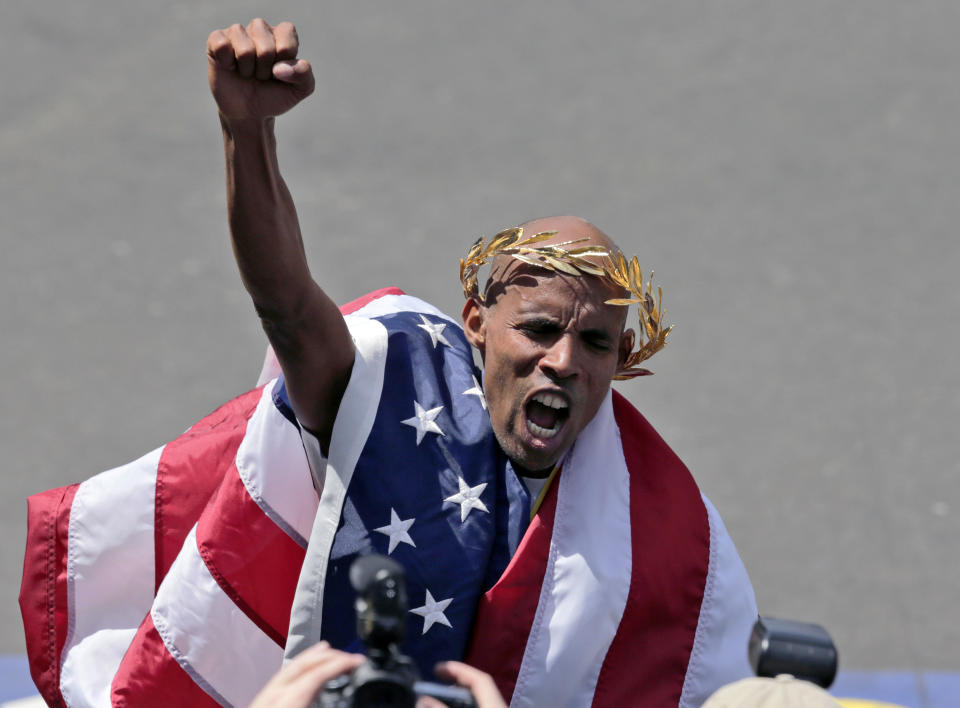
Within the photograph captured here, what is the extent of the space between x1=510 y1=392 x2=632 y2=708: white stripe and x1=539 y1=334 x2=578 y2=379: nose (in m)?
0.19

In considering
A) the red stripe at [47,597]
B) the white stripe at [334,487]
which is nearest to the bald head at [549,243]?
the white stripe at [334,487]

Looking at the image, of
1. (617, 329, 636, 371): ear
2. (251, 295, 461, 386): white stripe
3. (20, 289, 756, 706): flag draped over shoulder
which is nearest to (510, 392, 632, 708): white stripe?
(20, 289, 756, 706): flag draped over shoulder

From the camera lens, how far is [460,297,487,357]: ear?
3.04 metres

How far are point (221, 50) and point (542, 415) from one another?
1016mm

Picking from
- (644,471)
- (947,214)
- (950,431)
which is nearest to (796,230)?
(947,214)

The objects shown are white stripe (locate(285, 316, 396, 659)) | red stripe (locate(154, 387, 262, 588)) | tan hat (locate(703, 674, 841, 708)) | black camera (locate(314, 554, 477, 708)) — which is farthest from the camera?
red stripe (locate(154, 387, 262, 588))

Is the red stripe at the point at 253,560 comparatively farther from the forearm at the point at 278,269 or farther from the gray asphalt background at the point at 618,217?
the gray asphalt background at the point at 618,217

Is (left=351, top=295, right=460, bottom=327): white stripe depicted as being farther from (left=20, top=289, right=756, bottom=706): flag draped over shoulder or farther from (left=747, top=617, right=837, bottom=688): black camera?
(left=747, top=617, right=837, bottom=688): black camera

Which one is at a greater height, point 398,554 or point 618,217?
point 618,217

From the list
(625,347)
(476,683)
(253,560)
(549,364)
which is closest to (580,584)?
(549,364)

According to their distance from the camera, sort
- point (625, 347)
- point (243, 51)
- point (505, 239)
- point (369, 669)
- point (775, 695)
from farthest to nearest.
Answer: point (625, 347)
point (505, 239)
point (243, 51)
point (775, 695)
point (369, 669)

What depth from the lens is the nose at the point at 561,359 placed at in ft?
9.28

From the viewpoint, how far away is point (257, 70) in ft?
7.72

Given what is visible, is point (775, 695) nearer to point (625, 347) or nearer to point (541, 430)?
point (541, 430)
